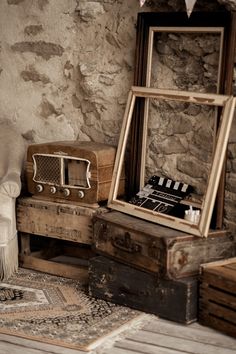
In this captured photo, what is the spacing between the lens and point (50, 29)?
441 cm

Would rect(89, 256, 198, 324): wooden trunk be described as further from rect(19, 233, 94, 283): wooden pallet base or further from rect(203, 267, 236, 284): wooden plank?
rect(19, 233, 94, 283): wooden pallet base

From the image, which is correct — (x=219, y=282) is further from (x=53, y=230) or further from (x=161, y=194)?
(x=53, y=230)

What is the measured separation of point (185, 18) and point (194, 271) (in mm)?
1416

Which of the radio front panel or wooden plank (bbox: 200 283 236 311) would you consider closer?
wooden plank (bbox: 200 283 236 311)

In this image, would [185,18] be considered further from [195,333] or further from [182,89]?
[195,333]

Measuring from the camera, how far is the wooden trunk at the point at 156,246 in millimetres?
3314

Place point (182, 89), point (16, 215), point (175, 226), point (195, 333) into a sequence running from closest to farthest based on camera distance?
point (195, 333) < point (175, 226) < point (182, 89) < point (16, 215)

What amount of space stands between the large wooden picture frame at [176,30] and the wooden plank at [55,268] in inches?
23.0

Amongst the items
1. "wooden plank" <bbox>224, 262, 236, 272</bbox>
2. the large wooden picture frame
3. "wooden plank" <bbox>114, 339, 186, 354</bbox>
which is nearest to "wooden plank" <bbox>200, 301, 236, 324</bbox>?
"wooden plank" <bbox>224, 262, 236, 272</bbox>

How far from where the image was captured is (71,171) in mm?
3986

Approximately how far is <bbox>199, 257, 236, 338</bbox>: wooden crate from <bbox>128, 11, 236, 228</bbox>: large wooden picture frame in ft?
1.29

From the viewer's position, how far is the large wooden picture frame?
3.45 meters

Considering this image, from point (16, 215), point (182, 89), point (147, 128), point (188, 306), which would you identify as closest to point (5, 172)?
point (16, 215)

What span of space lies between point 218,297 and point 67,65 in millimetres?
1974
